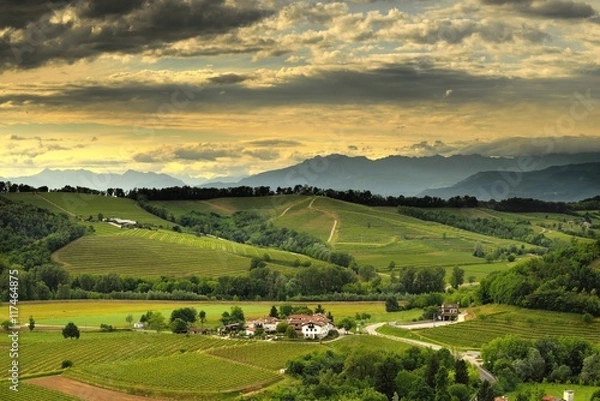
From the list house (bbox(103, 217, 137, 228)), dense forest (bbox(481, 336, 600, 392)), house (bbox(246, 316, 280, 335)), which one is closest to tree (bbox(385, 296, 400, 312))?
house (bbox(246, 316, 280, 335))

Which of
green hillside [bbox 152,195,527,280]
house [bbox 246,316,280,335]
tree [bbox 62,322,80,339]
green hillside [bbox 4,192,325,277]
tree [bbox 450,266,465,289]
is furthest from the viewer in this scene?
green hillside [bbox 152,195,527,280]

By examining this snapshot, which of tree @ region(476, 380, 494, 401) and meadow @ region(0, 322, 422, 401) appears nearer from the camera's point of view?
tree @ region(476, 380, 494, 401)

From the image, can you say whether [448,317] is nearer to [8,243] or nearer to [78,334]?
[78,334]

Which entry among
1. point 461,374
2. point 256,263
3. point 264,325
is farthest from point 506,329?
point 256,263

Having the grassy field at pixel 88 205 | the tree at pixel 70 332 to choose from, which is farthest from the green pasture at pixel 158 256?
the tree at pixel 70 332

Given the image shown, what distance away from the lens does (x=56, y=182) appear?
13888cm

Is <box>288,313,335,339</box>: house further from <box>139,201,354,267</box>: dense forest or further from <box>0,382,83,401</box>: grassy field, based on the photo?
<box>139,201,354,267</box>: dense forest

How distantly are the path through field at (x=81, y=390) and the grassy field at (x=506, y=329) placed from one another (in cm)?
2172

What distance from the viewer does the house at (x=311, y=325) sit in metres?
57.4

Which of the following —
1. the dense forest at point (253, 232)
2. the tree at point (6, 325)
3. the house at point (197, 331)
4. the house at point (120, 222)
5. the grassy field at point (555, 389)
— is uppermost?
the house at point (120, 222)

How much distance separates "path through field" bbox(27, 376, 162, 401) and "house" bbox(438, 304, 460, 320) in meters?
28.6

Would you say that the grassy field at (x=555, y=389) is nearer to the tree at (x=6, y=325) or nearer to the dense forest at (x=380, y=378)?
the dense forest at (x=380, y=378)

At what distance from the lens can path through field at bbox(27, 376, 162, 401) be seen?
39969 mm

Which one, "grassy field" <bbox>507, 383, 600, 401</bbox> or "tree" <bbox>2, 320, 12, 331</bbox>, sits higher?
"tree" <bbox>2, 320, 12, 331</bbox>
